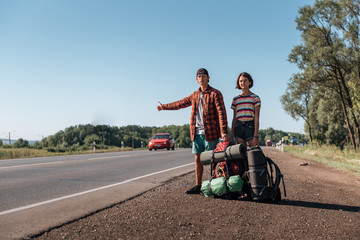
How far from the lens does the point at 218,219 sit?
155 inches

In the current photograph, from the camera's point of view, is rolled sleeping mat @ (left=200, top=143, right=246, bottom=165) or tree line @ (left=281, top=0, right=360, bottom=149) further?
tree line @ (left=281, top=0, right=360, bottom=149)

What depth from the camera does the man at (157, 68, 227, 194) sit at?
5.59 metres

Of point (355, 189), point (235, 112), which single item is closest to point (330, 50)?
point (355, 189)

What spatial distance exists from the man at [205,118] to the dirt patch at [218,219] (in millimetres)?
885

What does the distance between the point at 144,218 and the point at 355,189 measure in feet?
16.5

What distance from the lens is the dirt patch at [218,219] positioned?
11.0ft

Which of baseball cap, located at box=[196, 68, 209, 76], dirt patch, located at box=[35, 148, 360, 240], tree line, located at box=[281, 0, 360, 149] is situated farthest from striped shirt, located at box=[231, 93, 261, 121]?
tree line, located at box=[281, 0, 360, 149]

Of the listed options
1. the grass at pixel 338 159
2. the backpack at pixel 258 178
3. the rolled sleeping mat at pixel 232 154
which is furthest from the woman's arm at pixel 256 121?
the grass at pixel 338 159

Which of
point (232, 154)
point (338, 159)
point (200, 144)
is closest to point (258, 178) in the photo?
point (232, 154)

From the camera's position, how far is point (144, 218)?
3973 millimetres

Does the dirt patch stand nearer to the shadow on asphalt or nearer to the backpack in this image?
the shadow on asphalt

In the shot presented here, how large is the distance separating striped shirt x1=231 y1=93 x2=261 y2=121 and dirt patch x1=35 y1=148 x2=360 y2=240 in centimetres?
144

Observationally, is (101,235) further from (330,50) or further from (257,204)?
(330,50)

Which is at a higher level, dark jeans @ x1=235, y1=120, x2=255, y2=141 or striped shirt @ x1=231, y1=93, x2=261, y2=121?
striped shirt @ x1=231, y1=93, x2=261, y2=121
